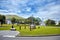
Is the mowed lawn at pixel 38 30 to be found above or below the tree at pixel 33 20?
below

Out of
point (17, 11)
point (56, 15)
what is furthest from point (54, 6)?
point (17, 11)

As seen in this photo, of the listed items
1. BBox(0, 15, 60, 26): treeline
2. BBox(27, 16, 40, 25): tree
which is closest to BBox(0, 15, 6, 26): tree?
BBox(0, 15, 60, 26): treeline

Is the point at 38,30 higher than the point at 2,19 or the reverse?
the reverse

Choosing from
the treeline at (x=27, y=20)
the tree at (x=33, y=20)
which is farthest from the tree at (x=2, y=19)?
the tree at (x=33, y=20)

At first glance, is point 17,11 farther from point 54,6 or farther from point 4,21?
point 54,6

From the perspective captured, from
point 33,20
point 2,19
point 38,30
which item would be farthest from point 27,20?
point 2,19

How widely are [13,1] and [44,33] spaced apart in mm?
1447

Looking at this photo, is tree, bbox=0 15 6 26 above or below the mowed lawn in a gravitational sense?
above

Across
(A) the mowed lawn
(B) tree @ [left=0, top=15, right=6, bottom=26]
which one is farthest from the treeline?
(A) the mowed lawn

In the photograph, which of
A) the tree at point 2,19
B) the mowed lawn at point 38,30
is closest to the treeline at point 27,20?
the tree at point 2,19

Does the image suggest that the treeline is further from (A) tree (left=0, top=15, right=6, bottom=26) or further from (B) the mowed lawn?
(B) the mowed lawn

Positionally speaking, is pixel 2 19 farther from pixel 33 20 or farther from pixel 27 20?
pixel 33 20

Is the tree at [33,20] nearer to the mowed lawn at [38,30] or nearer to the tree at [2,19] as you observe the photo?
the mowed lawn at [38,30]

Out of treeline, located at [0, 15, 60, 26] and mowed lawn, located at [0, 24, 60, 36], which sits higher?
treeline, located at [0, 15, 60, 26]
